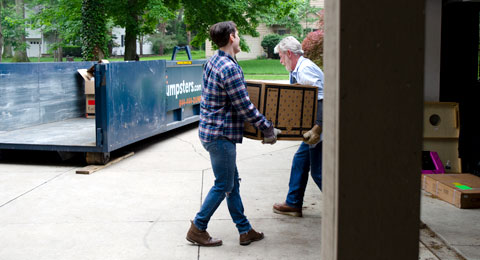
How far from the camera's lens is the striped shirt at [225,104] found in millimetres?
4270

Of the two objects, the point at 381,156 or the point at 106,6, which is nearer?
the point at 381,156

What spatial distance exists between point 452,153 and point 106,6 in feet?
54.8

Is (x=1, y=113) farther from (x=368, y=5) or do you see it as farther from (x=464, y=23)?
(x=368, y=5)

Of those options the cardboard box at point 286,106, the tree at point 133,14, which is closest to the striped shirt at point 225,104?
the cardboard box at point 286,106

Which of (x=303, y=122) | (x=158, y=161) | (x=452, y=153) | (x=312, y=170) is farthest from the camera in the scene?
(x=158, y=161)

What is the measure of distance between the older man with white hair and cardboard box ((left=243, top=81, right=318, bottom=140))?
0.11 m

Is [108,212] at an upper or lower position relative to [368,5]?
lower

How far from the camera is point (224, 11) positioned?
22.9 meters

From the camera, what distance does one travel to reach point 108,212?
5.80 m

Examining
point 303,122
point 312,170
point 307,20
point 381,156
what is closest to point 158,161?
point 312,170

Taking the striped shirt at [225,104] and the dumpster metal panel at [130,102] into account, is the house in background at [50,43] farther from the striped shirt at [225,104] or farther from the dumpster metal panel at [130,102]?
the striped shirt at [225,104]

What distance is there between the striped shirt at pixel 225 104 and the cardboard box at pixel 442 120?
3.50 meters

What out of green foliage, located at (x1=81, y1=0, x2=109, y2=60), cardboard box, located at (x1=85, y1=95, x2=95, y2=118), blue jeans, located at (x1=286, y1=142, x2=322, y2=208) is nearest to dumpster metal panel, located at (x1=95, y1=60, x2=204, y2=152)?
cardboard box, located at (x1=85, y1=95, x2=95, y2=118)

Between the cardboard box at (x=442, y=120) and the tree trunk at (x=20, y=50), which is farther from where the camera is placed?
the tree trunk at (x=20, y=50)
